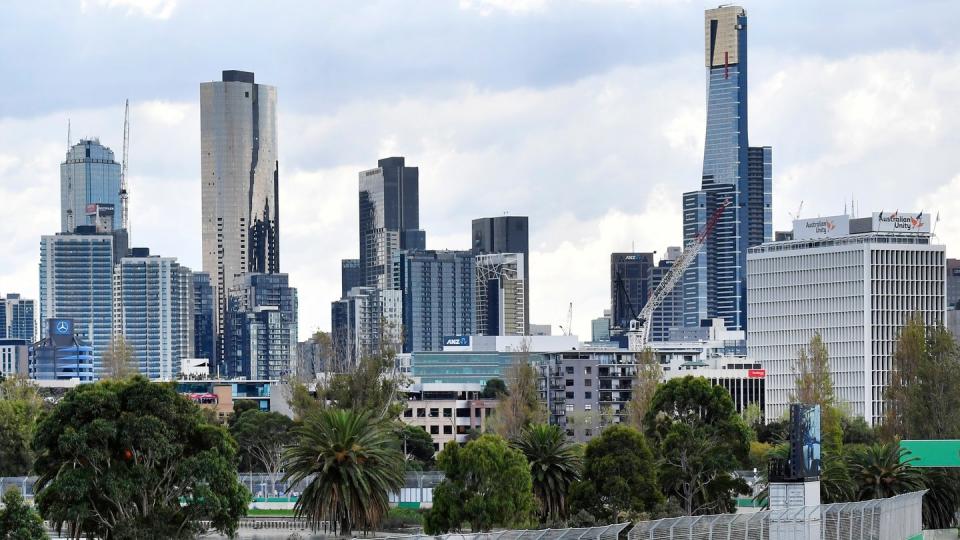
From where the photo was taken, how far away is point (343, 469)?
8050 centimetres

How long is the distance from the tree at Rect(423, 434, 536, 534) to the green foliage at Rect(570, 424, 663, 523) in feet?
9.60

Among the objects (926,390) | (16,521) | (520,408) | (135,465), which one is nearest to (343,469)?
(135,465)

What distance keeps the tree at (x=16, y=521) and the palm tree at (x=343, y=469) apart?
17.2 meters

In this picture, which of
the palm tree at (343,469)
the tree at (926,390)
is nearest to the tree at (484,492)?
the palm tree at (343,469)

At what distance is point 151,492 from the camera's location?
78.4 meters

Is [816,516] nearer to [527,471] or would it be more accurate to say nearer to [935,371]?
[527,471]

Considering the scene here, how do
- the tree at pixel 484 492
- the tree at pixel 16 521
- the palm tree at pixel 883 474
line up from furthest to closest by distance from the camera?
the palm tree at pixel 883 474 < the tree at pixel 484 492 < the tree at pixel 16 521

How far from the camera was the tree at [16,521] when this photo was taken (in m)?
63.6

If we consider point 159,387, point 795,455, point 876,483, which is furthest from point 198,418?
point 876,483

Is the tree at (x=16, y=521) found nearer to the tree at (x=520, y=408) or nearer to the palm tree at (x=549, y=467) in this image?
the palm tree at (x=549, y=467)

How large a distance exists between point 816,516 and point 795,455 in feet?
19.3

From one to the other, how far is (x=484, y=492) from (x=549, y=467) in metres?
7.34

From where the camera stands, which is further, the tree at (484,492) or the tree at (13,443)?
the tree at (13,443)

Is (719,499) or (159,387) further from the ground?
(159,387)
